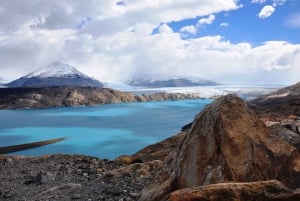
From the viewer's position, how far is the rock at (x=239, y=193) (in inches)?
262

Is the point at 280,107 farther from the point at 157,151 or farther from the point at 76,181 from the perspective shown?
the point at 76,181

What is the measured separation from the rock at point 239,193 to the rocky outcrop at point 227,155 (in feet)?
5.70

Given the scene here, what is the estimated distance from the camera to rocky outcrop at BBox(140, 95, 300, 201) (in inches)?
352

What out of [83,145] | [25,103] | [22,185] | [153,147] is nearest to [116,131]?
[83,145]

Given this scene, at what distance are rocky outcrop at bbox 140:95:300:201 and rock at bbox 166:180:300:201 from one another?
68.4 inches

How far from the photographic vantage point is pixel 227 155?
30.0ft

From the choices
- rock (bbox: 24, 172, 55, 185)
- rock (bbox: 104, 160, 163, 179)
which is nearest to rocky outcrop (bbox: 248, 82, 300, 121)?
rock (bbox: 104, 160, 163, 179)

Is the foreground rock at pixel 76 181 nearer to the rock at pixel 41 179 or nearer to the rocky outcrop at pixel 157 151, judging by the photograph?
the rock at pixel 41 179

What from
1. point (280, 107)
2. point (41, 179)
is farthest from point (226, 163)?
point (280, 107)

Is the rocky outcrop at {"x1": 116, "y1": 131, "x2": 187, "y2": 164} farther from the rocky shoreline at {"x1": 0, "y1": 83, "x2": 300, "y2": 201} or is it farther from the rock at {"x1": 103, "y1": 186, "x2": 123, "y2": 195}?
the rocky shoreline at {"x1": 0, "y1": 83, "x2": 300, "y2": 201}

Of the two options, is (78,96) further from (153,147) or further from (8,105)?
(153,147)

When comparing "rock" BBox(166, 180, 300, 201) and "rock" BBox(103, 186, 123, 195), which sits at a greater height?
"rock" BBox(166, 180, 300, 201)

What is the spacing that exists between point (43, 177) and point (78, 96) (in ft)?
605

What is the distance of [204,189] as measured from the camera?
22.2 feet
